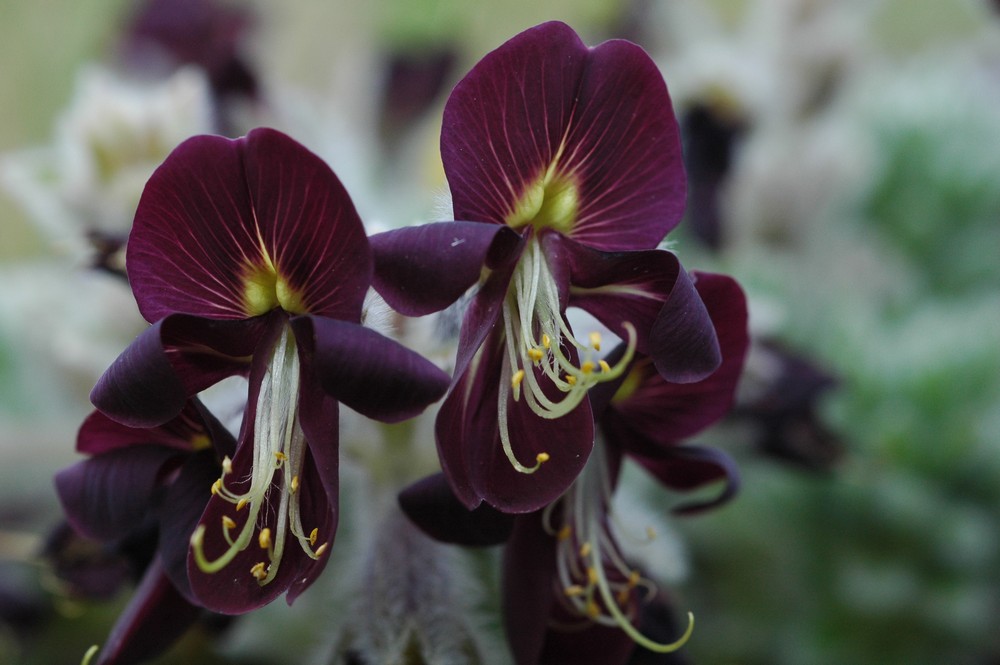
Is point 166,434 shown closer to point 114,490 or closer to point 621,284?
point 114,490

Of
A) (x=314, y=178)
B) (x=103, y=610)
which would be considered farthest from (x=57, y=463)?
(x=314, y=178)

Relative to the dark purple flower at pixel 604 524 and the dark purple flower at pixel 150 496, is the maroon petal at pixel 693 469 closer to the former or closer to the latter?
the dark purple flower at pixel 604 524

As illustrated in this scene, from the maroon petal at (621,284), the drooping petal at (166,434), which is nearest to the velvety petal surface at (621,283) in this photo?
the maroon petal at (621,284)

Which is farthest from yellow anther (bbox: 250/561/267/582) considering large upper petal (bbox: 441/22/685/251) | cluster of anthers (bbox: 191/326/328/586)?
large upper petal (bbox: 441/22/685/251)

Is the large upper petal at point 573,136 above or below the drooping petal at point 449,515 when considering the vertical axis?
above

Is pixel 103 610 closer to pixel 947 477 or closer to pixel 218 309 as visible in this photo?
pixel 218 309
